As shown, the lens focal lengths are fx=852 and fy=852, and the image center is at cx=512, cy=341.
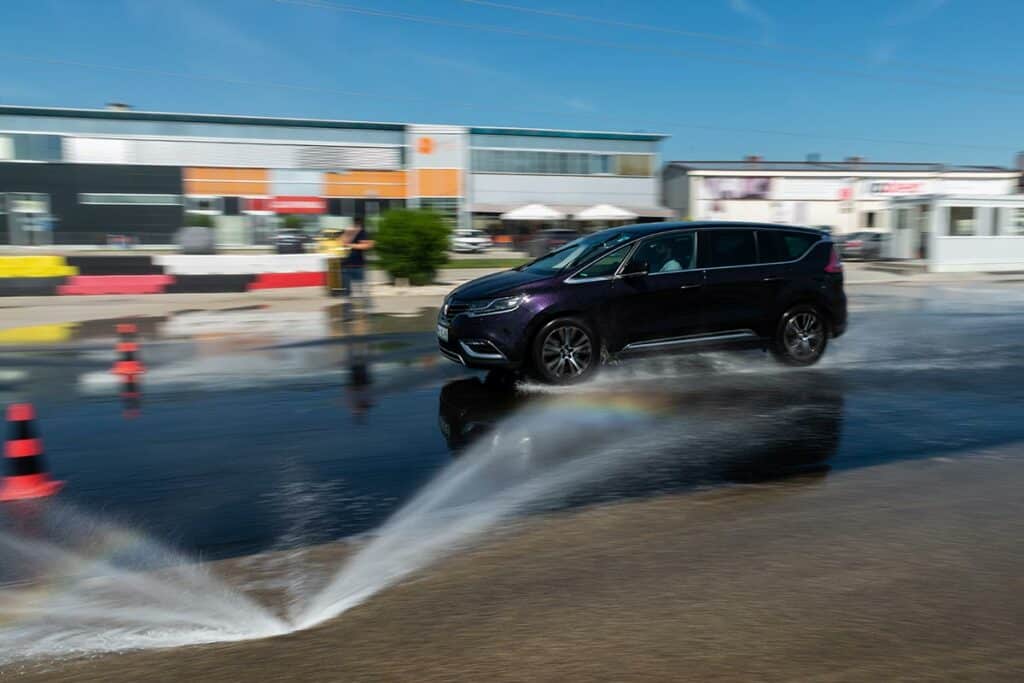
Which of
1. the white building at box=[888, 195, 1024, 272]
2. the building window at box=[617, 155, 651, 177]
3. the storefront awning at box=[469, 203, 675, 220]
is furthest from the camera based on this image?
the building window at box=[617, 155, 651, 177]

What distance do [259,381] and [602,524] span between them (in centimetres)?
564

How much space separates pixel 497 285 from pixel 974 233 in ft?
84.2

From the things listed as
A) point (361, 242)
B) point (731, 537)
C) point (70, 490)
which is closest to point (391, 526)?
point (731, 537)

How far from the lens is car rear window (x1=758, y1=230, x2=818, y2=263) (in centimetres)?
962

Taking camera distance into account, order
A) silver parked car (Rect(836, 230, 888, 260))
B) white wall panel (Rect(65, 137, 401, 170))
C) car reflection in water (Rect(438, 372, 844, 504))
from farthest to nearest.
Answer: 1. white wall panel (Rect(65, 137, 401, 170))
2. silver parked car (Rect(836, 230, 888, 260))
3. car reflection in water (Rect(438, 372, 844, 504))

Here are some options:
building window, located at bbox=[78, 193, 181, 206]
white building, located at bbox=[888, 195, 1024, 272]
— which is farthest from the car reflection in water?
building window, located at bbox=[78, 193, 181, 206]

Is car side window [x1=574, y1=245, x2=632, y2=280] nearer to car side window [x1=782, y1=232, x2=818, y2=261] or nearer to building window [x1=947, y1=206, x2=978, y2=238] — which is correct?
car side window [x1=782, y1=232, x2=818, y2=261]

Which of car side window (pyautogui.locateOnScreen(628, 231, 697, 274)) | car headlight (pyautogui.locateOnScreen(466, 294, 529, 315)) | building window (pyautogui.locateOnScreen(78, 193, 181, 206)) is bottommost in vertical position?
car headlight (pyautogui.locateOnScreen(466, 294, 529, 315))

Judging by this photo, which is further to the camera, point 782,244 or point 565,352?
point 782,244

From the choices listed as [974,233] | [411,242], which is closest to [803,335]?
[411,242]

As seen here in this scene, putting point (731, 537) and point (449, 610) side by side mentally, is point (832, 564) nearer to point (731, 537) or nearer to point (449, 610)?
point (731, 537)

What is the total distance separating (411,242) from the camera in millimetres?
20297

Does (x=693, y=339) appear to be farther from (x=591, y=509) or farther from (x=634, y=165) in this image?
(x=634, y=165)

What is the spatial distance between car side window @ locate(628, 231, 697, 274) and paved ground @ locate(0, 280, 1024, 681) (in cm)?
122
